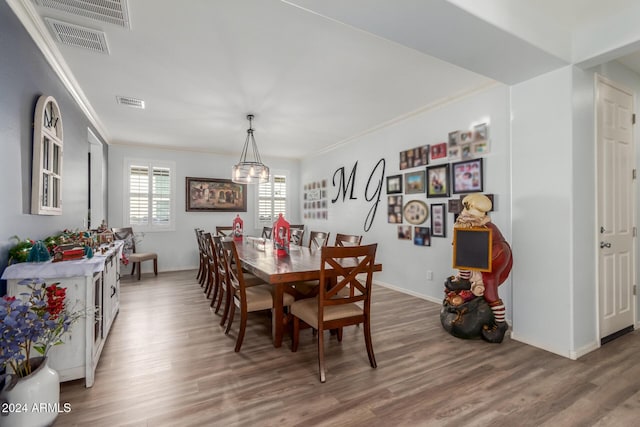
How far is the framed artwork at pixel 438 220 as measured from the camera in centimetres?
389

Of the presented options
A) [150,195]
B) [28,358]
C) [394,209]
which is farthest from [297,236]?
[28,358]

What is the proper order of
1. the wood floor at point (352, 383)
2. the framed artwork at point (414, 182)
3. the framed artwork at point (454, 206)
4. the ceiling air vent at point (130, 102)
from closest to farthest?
1. the wood floor at point (352, 383)
2. the framed artwork at point (454, 206)
3. the ceiling air vent at point (130, 102)
4. the framed artwork at point (414, 182)

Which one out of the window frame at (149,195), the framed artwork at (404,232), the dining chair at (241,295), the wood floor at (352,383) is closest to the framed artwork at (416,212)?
the framed artwork at (404,232)

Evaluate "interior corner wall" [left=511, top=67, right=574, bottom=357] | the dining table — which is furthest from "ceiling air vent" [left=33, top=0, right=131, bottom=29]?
"interior corner wall" [left=511, top=67, right=574, bottom=357]

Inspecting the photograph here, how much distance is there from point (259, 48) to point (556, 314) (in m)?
3.46

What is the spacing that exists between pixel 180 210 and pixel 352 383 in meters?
5.58

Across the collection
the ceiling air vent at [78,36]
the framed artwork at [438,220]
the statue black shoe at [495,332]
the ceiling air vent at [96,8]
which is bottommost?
the statue black shoe at [495,332]

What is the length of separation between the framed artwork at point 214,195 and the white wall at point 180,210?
0.34ft

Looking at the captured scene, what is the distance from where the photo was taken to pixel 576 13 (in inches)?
89.5

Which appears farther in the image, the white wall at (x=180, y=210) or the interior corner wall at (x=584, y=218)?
the white wall at (x=180, y=210)

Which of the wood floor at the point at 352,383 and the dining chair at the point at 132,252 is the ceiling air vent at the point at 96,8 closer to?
the wood floor at the point at 352,383

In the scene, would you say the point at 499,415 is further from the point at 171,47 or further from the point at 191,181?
the point at 191,181

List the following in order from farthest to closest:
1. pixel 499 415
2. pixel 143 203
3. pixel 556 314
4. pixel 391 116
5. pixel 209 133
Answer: pixel 143 203 < pixel 209 133 < pixel 391 116 < pixel 556 314 < pixel 499 415

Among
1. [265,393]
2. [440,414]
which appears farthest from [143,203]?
[440,414]
